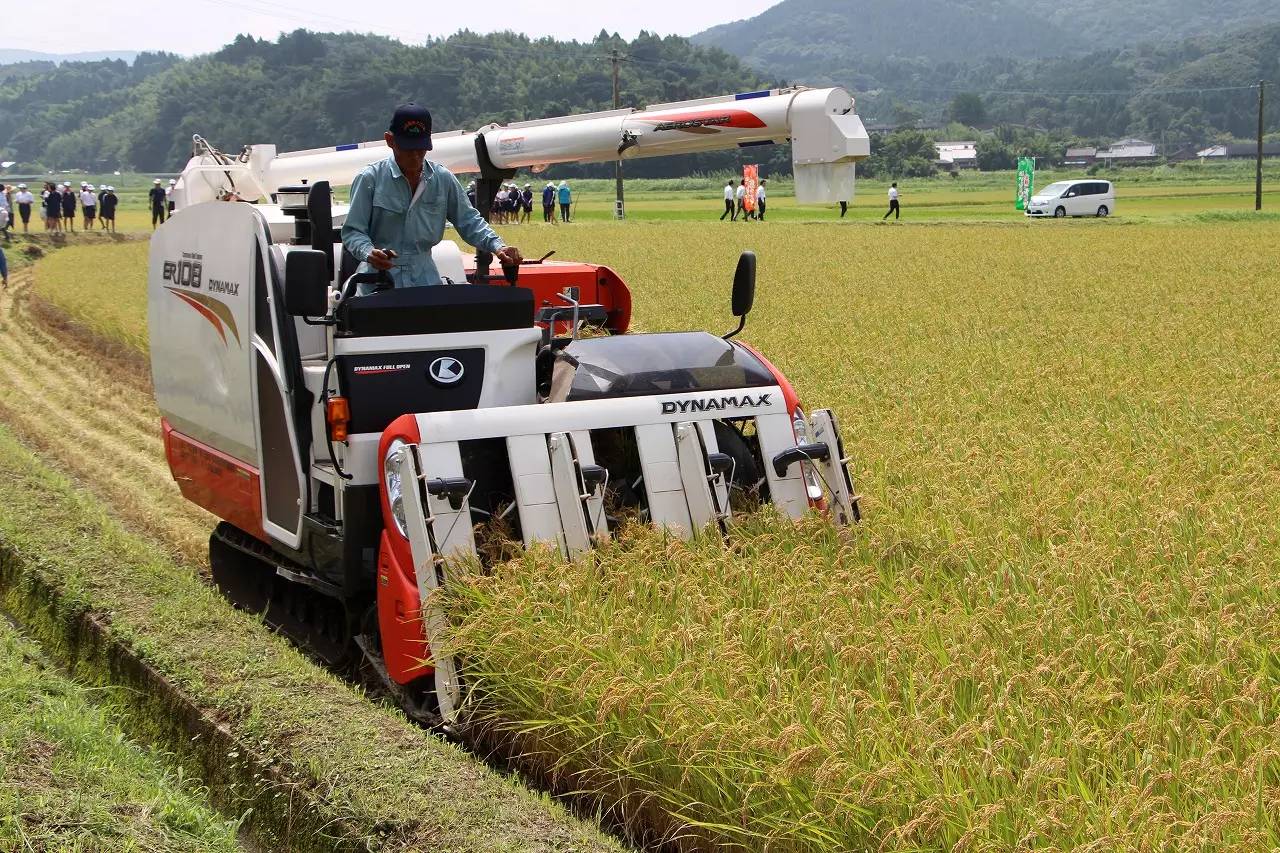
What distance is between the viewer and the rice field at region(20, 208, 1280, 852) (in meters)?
3.41

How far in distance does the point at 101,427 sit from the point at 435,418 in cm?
789

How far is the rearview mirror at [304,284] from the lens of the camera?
5398mm

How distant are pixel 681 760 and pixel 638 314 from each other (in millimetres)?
13758

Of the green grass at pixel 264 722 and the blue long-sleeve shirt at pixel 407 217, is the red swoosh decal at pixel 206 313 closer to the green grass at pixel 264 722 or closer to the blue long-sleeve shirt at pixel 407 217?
the blue long-sleeve shirt at pixel 407 217

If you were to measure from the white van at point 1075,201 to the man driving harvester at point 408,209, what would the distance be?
40.9 meters

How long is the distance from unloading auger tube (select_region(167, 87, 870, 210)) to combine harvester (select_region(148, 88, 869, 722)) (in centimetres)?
1

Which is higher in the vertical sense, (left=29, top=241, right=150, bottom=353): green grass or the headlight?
the headlight

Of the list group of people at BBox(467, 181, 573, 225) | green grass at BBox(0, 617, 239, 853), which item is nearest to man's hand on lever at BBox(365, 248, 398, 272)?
green grass at BBox(0, 617, 239, 853)

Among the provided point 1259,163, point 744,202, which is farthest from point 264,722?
point 1259,163

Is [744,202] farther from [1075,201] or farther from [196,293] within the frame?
[196,293]

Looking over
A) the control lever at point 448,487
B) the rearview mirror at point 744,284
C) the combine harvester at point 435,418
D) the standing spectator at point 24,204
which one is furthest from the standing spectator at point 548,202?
the control lever at point 448,487

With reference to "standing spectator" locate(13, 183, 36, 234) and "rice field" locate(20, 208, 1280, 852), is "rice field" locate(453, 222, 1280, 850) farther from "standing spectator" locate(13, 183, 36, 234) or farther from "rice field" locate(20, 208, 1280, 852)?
"standing spectator" locate(13, 183, 36, 234)

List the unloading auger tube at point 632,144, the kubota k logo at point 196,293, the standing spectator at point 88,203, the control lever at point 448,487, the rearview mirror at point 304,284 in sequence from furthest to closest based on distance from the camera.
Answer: the standing spectator at point 88,203
the kubota k logo at point 196,293
the unloading auger tube at point 632,144
the rearview mirror at point 304,284
the control lever at point 448,487

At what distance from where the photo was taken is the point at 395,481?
5156mm
